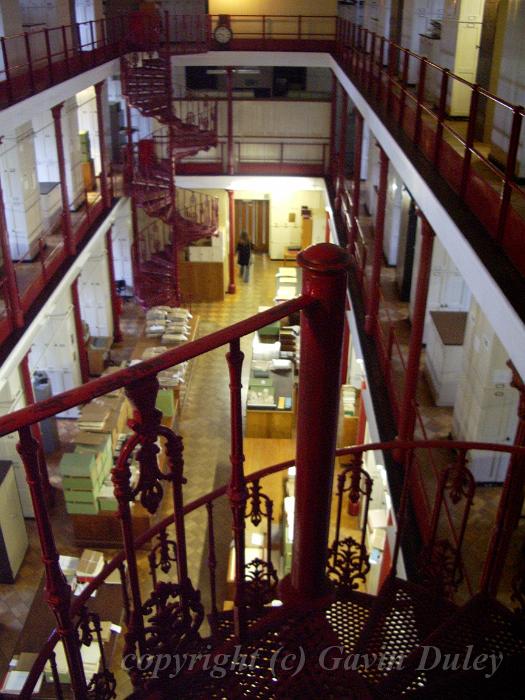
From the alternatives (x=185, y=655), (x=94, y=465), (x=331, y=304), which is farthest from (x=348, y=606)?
(x=94, y=465)

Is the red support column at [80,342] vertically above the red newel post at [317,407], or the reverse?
the red newel post at [317,407]

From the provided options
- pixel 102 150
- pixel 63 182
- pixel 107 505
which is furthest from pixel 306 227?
Result: pixel 107 505

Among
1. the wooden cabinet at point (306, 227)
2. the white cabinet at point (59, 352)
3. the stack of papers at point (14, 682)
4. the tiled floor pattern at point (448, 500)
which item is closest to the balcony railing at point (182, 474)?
the tiled floor pattern at point (448, 500)

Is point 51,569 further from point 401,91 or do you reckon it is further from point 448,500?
point 401,91

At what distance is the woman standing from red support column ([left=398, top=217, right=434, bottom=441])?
1426 cm

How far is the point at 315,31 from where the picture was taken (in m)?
19.5

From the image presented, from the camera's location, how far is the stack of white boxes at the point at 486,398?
21.1ft

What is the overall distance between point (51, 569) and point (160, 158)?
636 inches

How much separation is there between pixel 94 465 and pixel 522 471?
7.28 metres

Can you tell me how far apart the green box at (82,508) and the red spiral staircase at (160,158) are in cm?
769

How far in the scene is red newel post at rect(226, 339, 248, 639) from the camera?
224cm

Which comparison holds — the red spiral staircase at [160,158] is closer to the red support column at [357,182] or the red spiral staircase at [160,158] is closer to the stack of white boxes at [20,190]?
the stack of white boxes at [20,190]

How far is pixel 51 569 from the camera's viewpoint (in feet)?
7.25

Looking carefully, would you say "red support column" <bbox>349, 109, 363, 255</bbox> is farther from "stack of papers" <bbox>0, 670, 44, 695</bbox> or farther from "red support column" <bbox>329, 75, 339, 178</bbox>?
"stack of papers" <bbox>0, 670, 44, 695</bbox>
